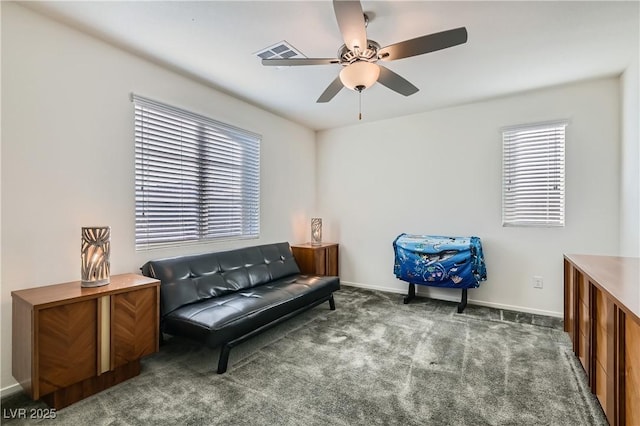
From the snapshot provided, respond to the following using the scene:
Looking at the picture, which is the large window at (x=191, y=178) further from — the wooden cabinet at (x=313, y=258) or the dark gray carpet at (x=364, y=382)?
the dark gray carpet at (x=364, y=382)

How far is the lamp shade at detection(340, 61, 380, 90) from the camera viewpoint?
6.44ft

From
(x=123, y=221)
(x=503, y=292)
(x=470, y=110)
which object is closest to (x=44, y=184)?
(x=123, y=221)

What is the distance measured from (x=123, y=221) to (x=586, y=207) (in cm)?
458

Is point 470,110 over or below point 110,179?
over

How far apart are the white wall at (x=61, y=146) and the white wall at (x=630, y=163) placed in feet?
13.9

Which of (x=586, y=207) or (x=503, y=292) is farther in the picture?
(x=503, y=292)

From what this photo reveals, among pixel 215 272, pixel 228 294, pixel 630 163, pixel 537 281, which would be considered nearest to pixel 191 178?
pixel 215 272

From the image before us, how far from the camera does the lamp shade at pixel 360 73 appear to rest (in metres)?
1.96

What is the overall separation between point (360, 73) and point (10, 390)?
3.09m

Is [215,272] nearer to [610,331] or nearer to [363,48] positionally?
[363,48]

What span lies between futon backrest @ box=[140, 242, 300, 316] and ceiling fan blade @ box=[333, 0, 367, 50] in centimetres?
227

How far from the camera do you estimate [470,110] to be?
383 centimetres

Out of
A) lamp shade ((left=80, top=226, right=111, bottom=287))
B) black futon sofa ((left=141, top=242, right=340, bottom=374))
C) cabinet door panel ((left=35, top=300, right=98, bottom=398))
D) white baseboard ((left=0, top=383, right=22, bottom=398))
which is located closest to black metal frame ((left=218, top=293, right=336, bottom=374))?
black futon sofa ((left=141, top=242, right=340, bottom=374))

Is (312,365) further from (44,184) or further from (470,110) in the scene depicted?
(470,110)
